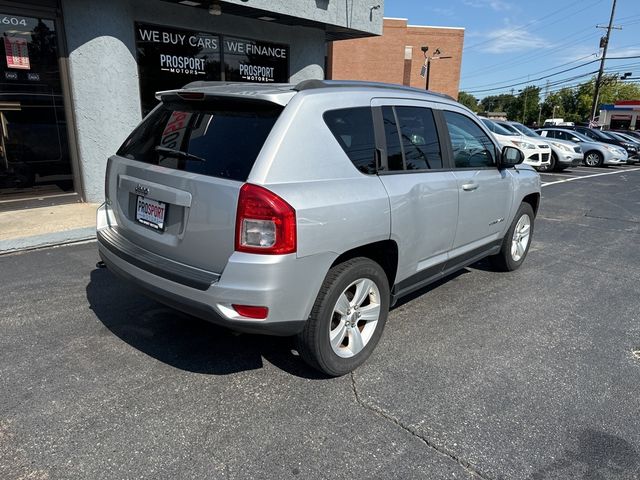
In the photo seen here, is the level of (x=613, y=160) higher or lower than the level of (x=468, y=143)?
lower

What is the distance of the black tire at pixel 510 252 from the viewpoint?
5.07 m

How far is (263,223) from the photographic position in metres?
2.48

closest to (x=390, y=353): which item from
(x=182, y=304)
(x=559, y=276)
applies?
(x=182, y=304)

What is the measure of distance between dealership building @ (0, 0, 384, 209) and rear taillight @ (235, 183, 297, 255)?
21.6ft

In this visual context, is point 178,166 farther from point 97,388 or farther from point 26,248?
point 26,248

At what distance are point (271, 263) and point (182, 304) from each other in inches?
25.7

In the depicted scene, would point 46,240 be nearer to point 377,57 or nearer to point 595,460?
point 595,460

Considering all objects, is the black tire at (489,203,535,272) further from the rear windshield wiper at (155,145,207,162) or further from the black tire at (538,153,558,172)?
the black tire at (538,153,558,172)

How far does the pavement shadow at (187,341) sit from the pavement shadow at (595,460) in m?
1.44

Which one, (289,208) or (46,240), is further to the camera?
(46,240)

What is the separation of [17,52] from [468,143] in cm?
702

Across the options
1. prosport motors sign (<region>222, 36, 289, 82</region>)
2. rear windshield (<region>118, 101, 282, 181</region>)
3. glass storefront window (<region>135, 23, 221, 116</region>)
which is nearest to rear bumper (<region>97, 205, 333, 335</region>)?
rear windshield (<region>118, 101, 282, 181</region>)

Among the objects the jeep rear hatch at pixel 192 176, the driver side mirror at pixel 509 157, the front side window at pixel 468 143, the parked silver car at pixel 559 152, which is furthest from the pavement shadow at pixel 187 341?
the parked silver car at pixel 559 152

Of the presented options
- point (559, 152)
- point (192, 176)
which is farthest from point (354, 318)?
point (559, 152)
